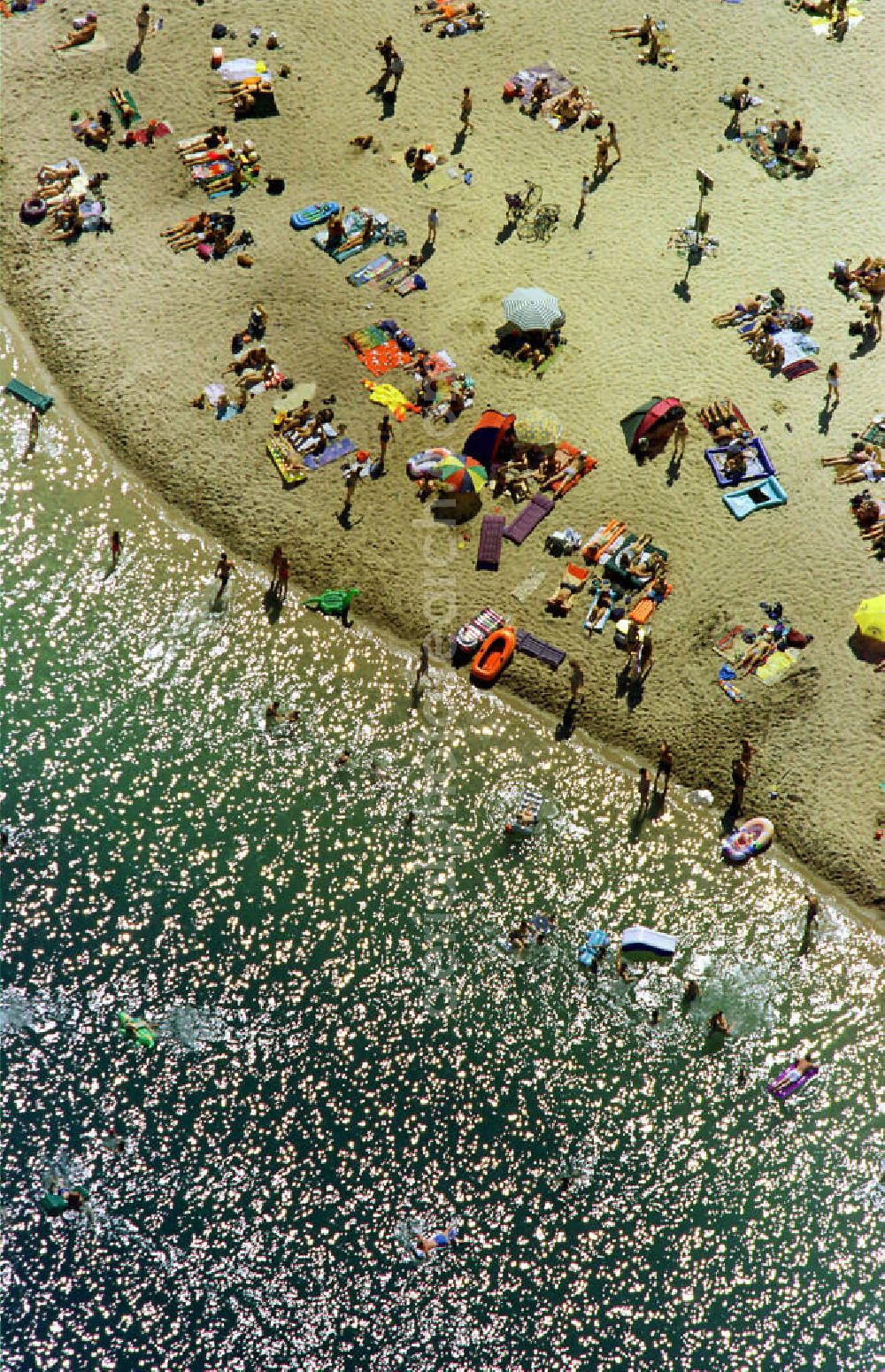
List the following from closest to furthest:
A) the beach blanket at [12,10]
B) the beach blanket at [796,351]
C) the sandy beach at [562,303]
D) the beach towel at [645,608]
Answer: the sandy beach at [562,303]
the beach towel at [645,608]
the beach blanket at [796,351]
the beach blanket at [12,10]

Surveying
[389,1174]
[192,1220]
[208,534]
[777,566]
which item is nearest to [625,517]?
[777,566]

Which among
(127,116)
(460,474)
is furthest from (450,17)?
(460,474)

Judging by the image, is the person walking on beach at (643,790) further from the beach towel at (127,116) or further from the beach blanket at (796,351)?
the beach towel at (127,116)

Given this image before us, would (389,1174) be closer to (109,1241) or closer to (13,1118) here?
(109,1241)

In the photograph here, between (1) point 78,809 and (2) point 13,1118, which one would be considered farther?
(1) point 78,809

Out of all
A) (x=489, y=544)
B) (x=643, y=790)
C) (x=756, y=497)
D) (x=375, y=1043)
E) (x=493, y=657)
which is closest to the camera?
(x=375, y=1043)

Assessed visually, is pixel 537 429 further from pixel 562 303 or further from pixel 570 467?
pixel 562 303

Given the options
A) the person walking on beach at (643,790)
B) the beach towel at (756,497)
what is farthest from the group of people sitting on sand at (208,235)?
the person walking on beach at (643,790)
